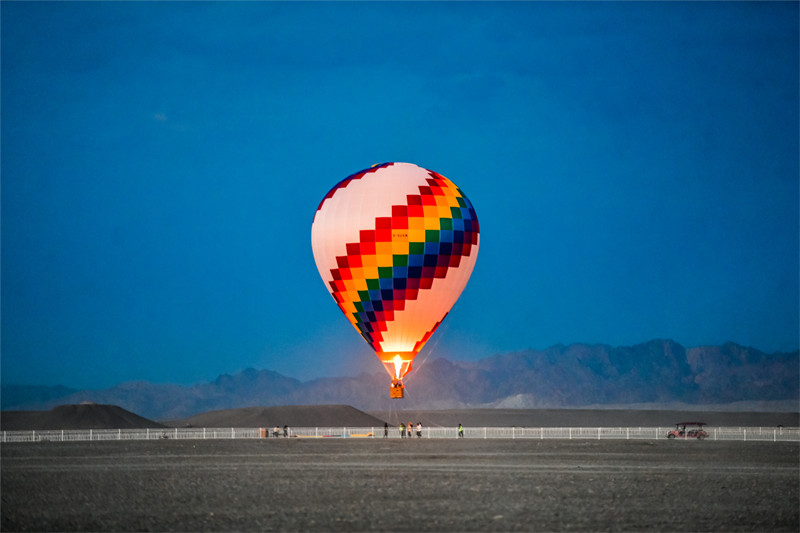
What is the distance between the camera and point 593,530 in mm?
23016

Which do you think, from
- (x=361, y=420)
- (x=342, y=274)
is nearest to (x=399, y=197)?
(x=342, y=274)

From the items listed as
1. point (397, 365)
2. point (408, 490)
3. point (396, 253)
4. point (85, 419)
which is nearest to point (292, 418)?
point (85, 419)

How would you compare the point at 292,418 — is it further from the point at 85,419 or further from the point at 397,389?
the point at 397,389

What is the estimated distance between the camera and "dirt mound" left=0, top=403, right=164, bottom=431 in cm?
10862

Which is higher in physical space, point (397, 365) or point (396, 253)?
point (396, 253)

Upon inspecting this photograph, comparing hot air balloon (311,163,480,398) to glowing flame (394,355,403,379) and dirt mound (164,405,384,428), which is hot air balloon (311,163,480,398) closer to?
glowing flame (394,355,403,379)

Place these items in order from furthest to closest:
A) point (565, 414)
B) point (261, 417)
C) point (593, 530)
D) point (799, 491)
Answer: point (565, 414) < point (261, 417) < point (799, 491) < point (593, 530)

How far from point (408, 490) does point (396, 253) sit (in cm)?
2946

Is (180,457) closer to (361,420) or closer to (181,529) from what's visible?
(181,529)

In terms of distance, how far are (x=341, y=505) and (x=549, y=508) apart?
5.15 m

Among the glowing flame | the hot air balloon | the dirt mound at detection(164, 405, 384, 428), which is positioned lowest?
the dirt mound at detection(164, 405, 384, 428)

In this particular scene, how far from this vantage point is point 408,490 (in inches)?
1217

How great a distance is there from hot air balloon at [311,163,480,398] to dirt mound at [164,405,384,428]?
5517 centimetres

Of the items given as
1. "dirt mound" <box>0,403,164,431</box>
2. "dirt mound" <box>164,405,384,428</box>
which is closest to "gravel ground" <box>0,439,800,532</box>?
"dirt mound" <box>0,403,164,431</box>
